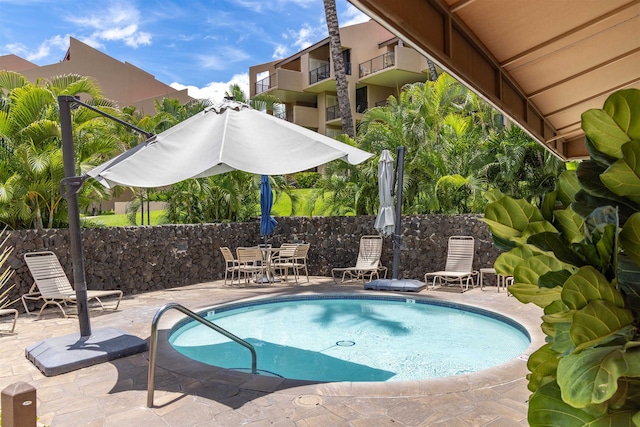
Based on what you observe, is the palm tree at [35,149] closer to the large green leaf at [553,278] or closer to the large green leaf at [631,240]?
the large green leaf at [553,278]

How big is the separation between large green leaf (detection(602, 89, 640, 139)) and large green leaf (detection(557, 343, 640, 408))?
1.06 ft

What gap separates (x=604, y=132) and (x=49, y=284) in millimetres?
9231

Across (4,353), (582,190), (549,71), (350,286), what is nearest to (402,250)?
(350,286)

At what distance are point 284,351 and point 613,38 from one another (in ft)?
17.9

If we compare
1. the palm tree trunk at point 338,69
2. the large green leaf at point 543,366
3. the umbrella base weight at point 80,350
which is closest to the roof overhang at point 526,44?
the large green leaf at point 543,366

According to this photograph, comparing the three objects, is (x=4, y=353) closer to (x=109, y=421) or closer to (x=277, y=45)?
(x=109, y=421)

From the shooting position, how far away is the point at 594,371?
2.16 ft

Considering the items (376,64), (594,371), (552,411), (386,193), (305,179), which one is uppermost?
(376,64)

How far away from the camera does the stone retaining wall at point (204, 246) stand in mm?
9245

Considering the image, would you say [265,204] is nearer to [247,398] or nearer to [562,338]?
[247,398]

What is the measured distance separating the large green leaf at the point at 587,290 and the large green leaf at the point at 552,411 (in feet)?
0.60

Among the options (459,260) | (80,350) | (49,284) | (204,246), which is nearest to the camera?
(80,350)

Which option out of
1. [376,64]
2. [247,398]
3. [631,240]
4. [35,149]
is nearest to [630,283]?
[631,240]

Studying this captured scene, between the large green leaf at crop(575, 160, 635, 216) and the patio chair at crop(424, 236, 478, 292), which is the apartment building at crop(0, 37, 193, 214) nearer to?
the patio chair at crop(424, 236, 478, 292)
